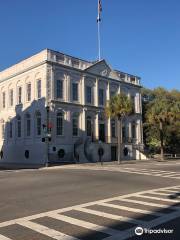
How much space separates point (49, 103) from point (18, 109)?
25.3 ft

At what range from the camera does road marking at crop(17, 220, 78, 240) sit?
742cm

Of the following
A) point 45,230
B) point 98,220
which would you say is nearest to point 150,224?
point 98,220

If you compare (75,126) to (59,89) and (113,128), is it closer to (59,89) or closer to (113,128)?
(59,89)

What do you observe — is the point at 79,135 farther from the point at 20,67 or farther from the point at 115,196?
the point at 115,196

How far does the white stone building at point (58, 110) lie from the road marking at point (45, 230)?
109ft

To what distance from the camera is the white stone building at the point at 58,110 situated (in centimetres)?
4594

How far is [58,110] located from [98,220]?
1495 inches

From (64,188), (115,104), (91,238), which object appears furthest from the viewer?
(115,104)

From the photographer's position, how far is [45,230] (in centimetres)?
809

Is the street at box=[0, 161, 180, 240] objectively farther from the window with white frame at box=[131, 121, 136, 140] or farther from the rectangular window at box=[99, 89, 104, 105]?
the window with white frame at box=[131, 121, 136, 140]

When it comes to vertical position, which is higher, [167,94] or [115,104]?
[167,94]

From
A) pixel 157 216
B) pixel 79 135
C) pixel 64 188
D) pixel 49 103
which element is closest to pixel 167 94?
pixel 79 135

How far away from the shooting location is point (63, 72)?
47812 millimetres

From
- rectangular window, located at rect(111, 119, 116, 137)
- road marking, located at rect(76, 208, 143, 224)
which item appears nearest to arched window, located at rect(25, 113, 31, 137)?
rectangular window, located at rect(111, 119, 116, 137)
